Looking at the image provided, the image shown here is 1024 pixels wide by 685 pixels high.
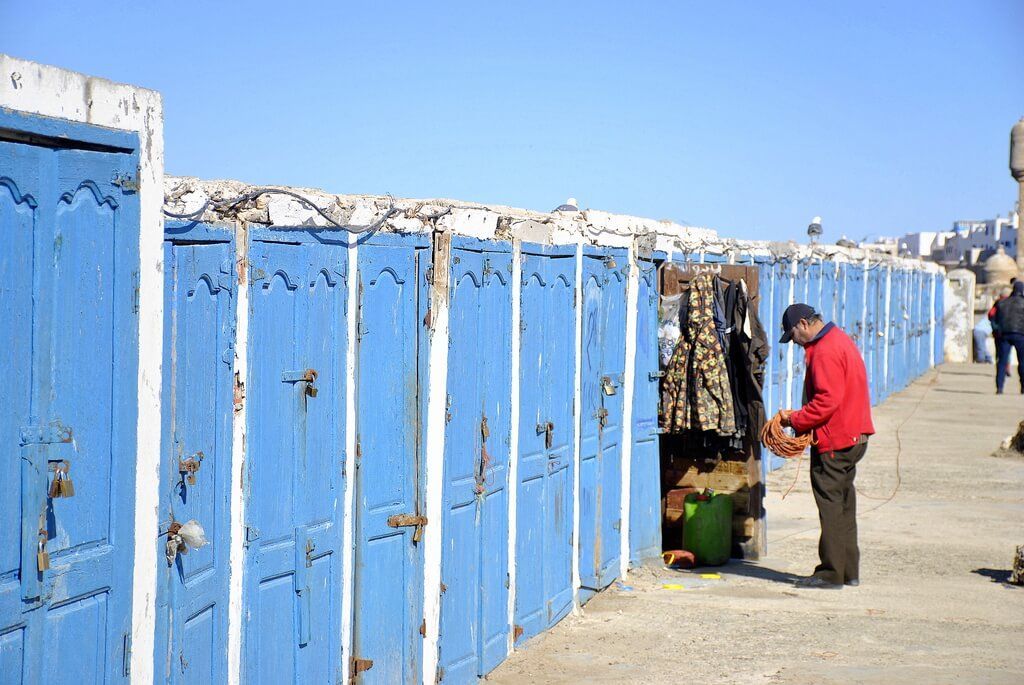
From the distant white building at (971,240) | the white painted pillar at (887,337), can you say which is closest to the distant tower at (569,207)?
the white painted pillar at (887,337)

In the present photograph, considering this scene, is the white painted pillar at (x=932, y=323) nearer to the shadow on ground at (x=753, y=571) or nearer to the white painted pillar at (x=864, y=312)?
the white painted pillar at (x=864, y=312)

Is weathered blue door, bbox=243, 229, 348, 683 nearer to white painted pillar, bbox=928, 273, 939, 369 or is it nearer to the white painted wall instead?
the white painted wall

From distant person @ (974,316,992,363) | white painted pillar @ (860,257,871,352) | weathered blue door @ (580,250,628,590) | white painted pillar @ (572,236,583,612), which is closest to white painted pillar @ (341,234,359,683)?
white painted pillar @ (572,236,583,612)

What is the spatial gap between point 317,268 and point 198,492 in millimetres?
1228

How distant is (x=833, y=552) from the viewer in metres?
9.26

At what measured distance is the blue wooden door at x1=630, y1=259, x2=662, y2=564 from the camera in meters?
9.82

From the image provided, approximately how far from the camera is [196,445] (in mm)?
4496

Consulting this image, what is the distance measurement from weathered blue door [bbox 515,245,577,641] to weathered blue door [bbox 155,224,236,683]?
121 inches

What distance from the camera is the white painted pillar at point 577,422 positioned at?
8586 millimetres

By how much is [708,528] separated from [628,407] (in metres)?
A: 1.28

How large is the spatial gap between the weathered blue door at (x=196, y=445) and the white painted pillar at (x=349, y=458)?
3.05 feet

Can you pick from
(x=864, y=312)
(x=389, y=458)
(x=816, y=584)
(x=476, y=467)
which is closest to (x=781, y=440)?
(x=816, y=584)

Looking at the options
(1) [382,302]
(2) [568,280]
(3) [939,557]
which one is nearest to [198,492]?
(1) [382,302]

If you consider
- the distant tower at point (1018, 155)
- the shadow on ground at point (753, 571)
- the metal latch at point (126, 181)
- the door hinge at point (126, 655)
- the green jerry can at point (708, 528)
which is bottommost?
the shadow on ground at point (753, 571)
